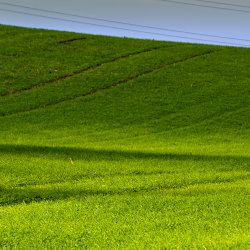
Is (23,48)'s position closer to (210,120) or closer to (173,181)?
(210,120)

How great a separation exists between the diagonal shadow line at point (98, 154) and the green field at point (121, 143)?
0.04 m

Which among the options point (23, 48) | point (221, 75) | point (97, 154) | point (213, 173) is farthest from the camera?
point (23, 48)

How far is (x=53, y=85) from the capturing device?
125 ft

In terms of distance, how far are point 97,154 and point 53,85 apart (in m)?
19.3

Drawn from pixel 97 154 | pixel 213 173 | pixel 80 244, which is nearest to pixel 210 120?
pixel 97 154

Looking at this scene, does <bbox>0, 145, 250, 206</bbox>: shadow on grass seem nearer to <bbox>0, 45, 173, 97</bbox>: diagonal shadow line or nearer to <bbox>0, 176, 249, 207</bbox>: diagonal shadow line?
<bbox>0, 176, 249, 207</bbox>: diagonal shadow line

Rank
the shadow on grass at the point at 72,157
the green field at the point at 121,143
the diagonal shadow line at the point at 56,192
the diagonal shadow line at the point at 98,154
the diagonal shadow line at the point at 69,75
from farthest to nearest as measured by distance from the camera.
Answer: the diagonal shadow line at the point at 69,75, the diagonal shadow line at the point at 98,154, the shadow on grass at the point at 72,157, the diagonal shadow line at the point at 56,192, the green field at the point at 121,143

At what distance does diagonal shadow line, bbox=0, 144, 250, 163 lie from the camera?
19.0 metres

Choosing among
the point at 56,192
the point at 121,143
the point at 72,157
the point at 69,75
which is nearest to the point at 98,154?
the point at 72,157

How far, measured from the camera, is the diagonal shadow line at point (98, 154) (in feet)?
62.4

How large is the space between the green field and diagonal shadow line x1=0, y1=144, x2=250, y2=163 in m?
0.04

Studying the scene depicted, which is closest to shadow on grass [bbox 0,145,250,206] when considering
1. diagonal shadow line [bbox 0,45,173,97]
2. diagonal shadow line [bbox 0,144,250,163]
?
diagonal shadow line [bbox 0,144,250,163]

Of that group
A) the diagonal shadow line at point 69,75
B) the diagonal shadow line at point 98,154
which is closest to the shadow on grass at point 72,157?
the diagonal shadow line at point 98,154

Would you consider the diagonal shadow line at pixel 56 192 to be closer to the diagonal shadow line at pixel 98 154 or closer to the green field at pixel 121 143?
the green field at pixel 121 143
